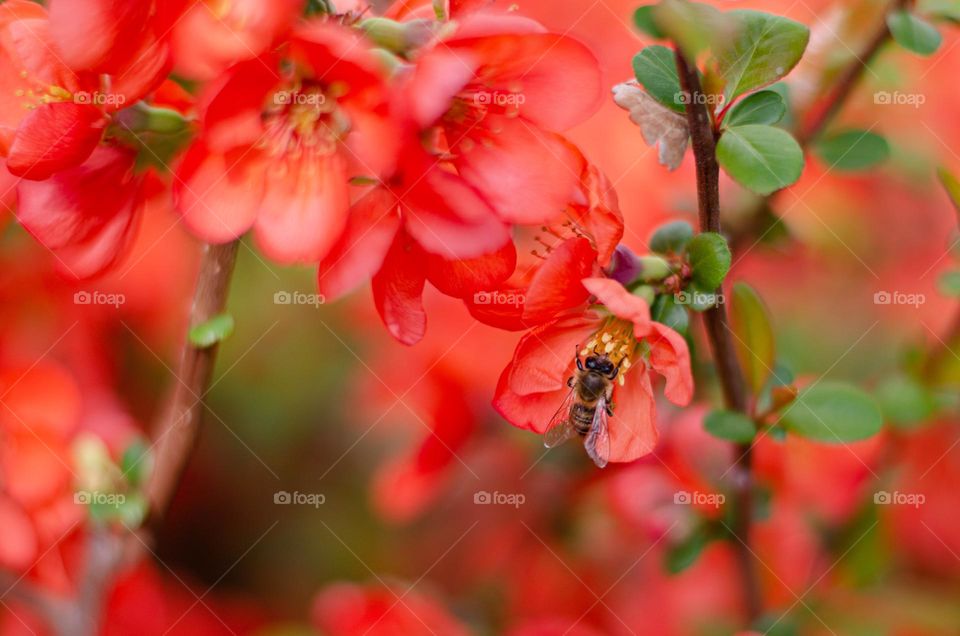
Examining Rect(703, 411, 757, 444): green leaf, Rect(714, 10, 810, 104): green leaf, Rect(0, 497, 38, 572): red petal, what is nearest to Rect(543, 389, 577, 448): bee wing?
Rect(703, 411, 757, 444): green leaf

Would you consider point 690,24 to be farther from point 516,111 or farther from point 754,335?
point 754,335

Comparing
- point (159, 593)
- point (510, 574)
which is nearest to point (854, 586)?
point (510, 574)

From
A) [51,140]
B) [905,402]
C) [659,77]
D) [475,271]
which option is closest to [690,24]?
[659,77]

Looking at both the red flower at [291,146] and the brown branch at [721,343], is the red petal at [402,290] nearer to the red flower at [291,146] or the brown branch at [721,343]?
the red flower at [291,146]

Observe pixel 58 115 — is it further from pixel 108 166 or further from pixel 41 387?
pixel 41 387

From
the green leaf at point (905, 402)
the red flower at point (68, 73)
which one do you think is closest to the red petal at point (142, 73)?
the red flower at point (68, 73)
